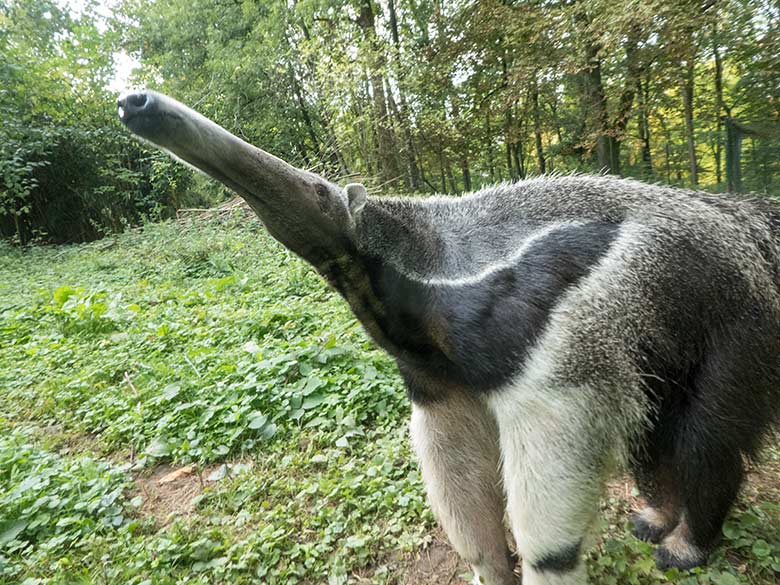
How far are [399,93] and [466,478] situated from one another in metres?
10.9

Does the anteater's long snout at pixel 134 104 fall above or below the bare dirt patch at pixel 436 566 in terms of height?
above

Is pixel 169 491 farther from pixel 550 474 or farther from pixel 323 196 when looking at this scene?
pixel 550 474

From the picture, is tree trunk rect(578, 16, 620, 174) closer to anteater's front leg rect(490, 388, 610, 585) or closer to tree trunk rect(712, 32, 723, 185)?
tree trunk rect(712, 32, 723, 185)

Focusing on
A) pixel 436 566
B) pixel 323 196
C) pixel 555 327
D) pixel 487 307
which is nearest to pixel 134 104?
pixel 323 196

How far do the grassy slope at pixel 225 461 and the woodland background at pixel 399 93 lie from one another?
4.35 meters

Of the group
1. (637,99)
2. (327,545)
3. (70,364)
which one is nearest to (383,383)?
(327,545)

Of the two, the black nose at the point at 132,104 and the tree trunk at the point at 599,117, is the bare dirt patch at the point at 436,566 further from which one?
the tree trunk at the point at 599,117

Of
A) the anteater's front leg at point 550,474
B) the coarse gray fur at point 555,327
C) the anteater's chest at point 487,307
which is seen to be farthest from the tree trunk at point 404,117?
the anteater's front leg at point 550,474

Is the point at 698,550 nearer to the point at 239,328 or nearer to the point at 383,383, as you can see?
the point at 383,383

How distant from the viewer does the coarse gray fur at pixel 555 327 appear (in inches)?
65.4

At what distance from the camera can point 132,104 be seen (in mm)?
1398

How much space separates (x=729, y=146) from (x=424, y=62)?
5.78 meters

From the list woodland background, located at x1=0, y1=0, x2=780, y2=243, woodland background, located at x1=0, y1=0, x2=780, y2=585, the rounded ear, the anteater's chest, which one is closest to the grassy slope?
woodland background, located at x1=0, y1=0, x2=780, y2=585

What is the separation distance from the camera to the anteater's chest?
167 centimetres
